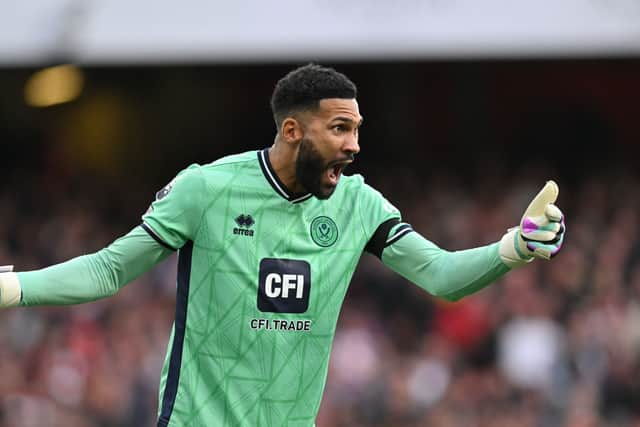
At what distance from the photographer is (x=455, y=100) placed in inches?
641

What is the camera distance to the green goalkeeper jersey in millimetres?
4773

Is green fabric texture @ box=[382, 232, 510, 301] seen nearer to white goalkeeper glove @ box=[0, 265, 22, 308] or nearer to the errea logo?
the errea logo

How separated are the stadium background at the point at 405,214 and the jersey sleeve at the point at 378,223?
582cm

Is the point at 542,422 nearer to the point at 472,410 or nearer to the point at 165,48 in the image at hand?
the point at 472,410

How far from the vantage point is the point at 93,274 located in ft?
15.3

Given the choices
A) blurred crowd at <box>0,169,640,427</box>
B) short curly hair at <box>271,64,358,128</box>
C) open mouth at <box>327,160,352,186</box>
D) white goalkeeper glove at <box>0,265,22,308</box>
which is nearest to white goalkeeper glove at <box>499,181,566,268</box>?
open mouth at <box>327,160,352,186</box>

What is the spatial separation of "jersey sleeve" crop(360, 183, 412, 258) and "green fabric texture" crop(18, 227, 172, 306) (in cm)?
82

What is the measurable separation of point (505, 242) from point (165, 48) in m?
9.06

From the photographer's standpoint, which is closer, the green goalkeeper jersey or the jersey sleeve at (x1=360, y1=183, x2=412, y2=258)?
the green goalkeeper jersey

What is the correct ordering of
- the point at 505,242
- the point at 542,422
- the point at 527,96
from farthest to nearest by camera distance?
the point at 527,96 < the point at 542,422 < the point at 505,242

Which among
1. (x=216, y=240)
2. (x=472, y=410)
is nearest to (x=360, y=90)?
(x=472, y=410)

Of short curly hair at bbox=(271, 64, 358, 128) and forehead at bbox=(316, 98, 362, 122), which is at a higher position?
short curly hair at bbox=(271, 64, 358, 128)

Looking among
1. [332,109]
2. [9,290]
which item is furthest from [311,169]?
[9,290]

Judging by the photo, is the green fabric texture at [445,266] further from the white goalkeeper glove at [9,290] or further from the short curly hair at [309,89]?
the white goalkeeper glove at [9,290]
